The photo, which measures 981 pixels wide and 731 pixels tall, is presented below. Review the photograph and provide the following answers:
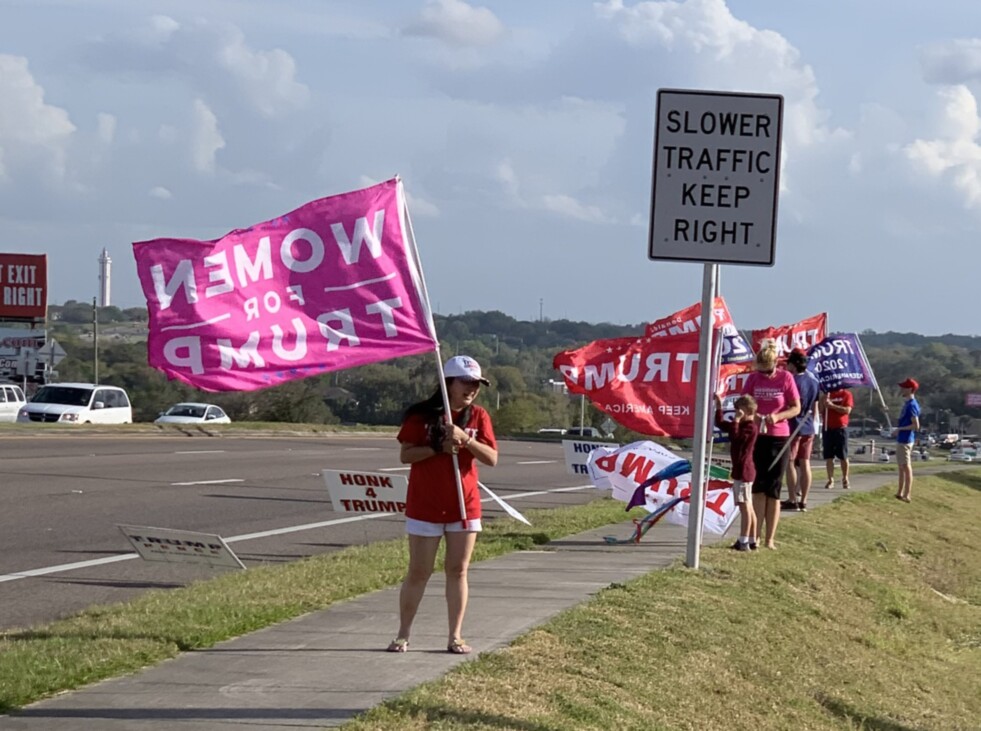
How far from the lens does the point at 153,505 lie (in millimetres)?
17031

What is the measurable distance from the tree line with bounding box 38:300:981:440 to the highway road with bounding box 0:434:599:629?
21607 millimetres

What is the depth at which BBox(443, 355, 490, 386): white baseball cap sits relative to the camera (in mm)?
7457

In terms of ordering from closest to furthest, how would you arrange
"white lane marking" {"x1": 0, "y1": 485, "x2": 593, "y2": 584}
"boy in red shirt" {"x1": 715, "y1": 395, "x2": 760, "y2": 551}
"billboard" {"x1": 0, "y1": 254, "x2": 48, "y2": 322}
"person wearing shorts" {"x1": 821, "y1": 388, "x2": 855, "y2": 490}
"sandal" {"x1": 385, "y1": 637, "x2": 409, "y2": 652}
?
"sandal" {"x1": 385, "y1": 637, "x2": 409, "y2": 652} < "white lane marking" {"x1": 0, "y1": 485, "x2": 593, "y2": 584} < "boy in red shirt" {"x1": 715, "y1": 395, "x2": 760, "y2": 551} < "person wearing shorts" {"x1": 821, "y1": 388, "x2": 855, "y2": 490} < "billboard" {"x1": 0, "y1": 254, "x2": 48, "y2": 322}

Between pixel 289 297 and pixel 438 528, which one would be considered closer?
pixel 438 528

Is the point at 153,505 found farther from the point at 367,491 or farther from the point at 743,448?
the point at 743,448

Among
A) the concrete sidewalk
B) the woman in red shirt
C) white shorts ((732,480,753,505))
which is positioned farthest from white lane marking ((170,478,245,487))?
the woman in red shirt

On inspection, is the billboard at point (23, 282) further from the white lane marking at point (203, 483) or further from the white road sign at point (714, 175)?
the white road sign at point (714, 175)

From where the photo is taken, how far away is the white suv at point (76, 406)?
130ft

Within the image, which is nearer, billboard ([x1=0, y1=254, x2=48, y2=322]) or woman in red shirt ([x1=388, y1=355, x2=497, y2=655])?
woman in red shirt ([x1=388, y1=355, x2=497, y2=655])

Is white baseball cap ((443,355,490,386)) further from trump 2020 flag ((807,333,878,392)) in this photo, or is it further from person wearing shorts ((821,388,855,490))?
person wearing shorts ((821,388,855,490))

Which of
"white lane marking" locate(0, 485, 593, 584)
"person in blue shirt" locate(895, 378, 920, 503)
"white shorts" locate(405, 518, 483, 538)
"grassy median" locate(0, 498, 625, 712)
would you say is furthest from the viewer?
"person in blue shirt" locate(895, 378, 920, 503)

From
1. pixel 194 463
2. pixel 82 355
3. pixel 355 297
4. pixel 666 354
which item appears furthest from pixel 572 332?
pixel 355 297

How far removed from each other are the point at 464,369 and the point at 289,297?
1213mm

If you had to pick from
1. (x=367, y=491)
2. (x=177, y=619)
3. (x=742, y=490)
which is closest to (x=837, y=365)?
(x=742, y=490)
